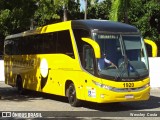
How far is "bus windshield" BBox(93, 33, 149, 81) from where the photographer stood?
14688mm

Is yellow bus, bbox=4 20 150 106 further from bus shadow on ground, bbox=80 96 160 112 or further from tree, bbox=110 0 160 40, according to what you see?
tree, bbox=110 0 160 40

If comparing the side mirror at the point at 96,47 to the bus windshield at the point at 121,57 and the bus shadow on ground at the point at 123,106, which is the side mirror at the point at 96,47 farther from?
the bus shadow on ground at the point at 123,106

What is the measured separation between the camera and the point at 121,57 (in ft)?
49.2

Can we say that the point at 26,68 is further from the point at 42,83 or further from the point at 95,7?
the point at 95,7

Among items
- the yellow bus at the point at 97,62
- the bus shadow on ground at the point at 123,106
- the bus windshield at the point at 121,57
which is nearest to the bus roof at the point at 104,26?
the yellow bus at the point at 97,62

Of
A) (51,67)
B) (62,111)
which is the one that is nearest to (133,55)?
(62,111)

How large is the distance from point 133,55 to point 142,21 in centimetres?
2362

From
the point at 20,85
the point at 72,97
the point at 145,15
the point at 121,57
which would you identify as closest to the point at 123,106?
the point at 72,97

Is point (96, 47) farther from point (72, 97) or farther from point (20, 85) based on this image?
point (20, 85)

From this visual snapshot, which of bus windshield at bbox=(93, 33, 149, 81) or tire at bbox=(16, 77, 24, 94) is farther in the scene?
tire at bbox=(16, 77, 24, 94)

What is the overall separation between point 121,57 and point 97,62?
913mm

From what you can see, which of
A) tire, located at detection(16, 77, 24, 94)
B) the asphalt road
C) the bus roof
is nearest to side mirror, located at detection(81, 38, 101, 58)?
the bus roof

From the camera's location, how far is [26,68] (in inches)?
846

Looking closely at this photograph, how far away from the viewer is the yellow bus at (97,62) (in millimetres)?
14625
